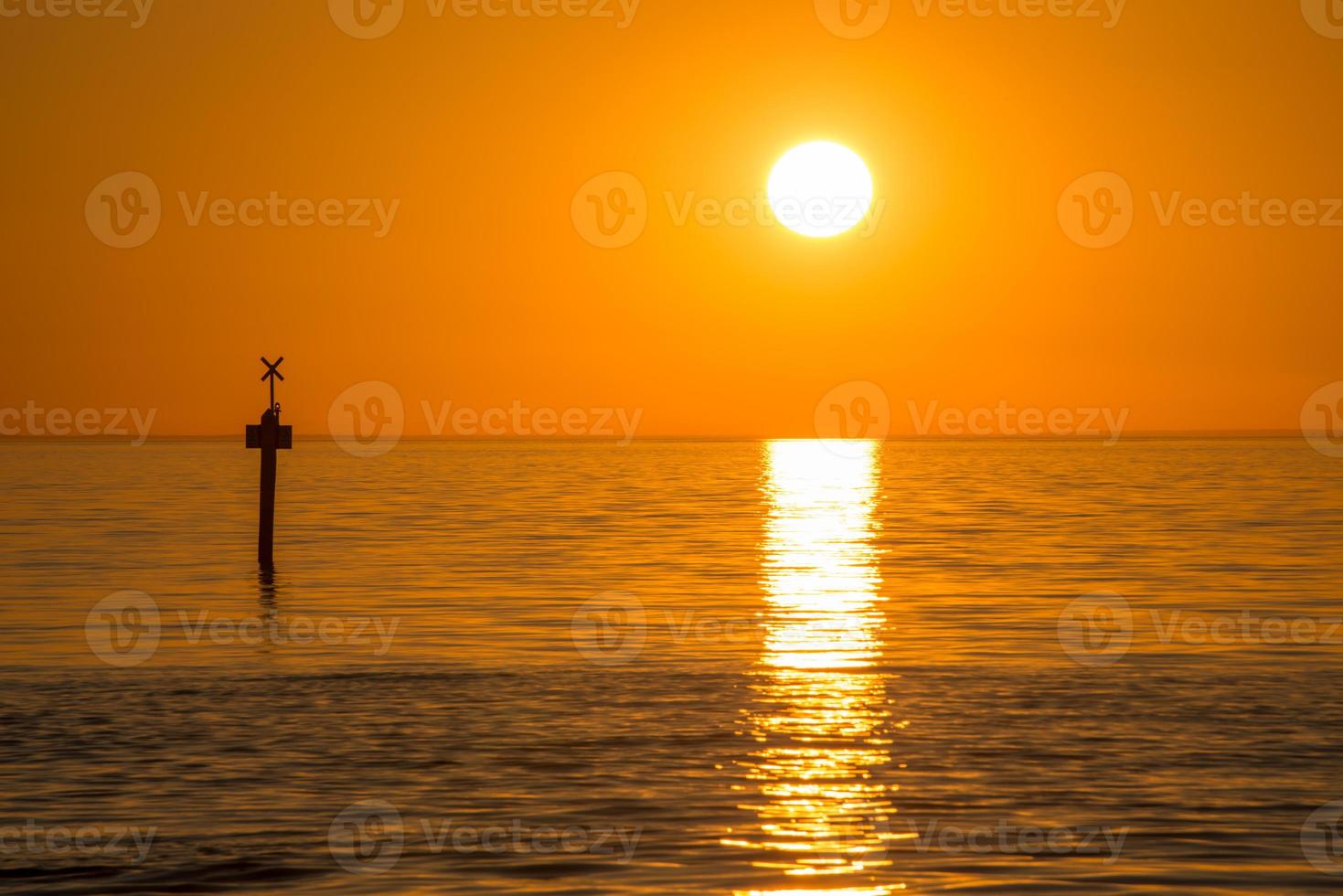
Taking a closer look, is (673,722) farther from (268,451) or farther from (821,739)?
(268,451)

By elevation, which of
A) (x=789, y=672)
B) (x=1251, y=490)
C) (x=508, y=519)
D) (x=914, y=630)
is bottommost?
(x=789, y=672)

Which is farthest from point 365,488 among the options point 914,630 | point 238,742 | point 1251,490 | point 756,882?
point 756,882

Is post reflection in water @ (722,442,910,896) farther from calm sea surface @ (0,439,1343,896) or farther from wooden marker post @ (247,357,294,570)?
wooden marker post @ (247,357,294,570)

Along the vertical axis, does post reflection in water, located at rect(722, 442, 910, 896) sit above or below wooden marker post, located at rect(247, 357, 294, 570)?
below

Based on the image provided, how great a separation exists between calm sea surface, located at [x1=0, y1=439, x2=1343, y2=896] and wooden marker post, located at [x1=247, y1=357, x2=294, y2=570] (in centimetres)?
91

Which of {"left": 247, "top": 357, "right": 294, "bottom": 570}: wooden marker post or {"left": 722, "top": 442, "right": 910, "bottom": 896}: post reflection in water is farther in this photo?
{"left": 247, "top": 357, "right": 294, "bottom": 570}: wooden marker post

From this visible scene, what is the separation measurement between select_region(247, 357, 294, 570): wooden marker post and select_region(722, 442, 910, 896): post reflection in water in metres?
13.1

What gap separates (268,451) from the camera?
4503 centimetres

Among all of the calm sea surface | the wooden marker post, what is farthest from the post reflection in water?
the wooden marker post

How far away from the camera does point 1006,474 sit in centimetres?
14562

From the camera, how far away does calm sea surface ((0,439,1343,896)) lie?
1459 cm

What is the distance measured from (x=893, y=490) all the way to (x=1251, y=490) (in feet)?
71.7

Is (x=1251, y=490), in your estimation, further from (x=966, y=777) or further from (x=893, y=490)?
→ (x=966, y=777)

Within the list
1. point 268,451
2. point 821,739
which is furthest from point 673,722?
point 268,451
